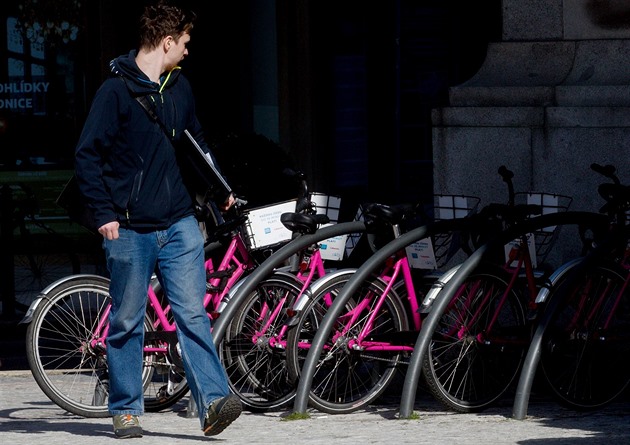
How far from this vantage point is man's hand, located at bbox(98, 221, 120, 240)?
647cm

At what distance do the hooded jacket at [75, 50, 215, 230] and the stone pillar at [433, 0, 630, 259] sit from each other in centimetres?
244

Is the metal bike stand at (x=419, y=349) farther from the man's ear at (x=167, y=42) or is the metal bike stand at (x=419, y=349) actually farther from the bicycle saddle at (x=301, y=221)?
the man's ear at (x=167, y=42)

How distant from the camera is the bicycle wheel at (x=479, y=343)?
7.44 m

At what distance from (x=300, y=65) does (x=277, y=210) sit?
5588mm

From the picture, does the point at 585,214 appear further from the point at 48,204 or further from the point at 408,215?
the point at 48,204

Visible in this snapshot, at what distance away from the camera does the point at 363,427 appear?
699 cm

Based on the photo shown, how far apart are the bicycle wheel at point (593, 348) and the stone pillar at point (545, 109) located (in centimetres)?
88

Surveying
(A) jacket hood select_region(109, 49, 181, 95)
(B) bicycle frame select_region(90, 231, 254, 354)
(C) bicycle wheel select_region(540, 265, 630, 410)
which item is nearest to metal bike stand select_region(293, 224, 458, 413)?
(B) bicycle frame select_region(90, 231, 254, 354)

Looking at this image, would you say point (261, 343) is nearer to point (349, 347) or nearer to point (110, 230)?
point (349, 347)

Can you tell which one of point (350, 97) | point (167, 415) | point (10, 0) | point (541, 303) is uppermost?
point (10, 0)

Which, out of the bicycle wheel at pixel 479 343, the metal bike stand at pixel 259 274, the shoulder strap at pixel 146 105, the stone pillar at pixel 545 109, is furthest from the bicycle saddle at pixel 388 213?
the shoulder strap at pixel 146 105

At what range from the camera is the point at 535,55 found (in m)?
8.80

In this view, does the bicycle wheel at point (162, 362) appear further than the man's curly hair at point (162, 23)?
Yes

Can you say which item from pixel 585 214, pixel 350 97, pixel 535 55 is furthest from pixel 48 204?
pixel 585 214
